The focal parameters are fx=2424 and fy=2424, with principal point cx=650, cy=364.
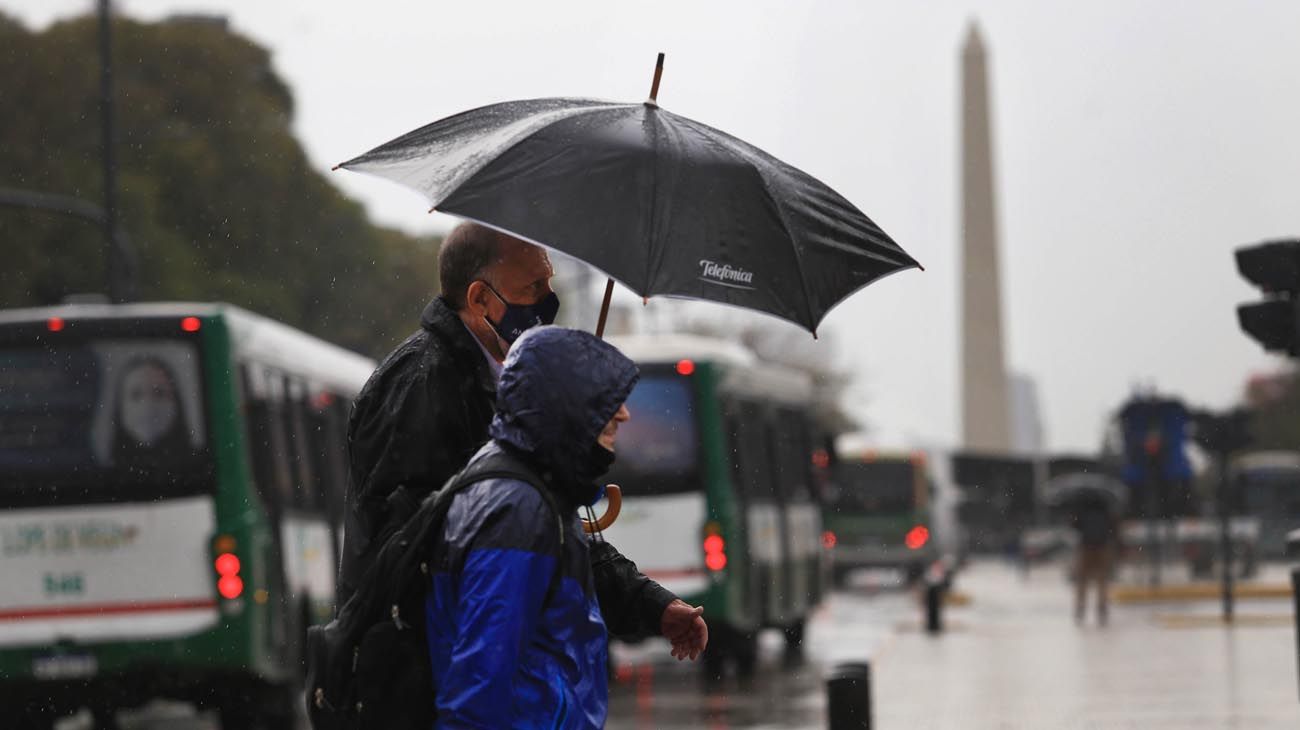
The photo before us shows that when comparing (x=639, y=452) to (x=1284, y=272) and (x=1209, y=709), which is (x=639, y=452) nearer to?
(x=1209, y=709)

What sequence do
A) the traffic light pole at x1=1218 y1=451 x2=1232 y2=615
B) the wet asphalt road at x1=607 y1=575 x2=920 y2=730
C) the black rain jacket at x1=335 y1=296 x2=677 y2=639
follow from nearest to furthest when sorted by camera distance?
1. the black rain jacket at x1=335 y1=296 x2=677 y2=639
2. the wet asphalt road at x1=607 y1=575 x2=920 y2=730
3. the traffic light pole at x1=1218 y1=451 x2=1232 y2=615

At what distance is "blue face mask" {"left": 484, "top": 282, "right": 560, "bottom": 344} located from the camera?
5.01 meters

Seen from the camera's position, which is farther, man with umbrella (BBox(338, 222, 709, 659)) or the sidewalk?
the sidewalk

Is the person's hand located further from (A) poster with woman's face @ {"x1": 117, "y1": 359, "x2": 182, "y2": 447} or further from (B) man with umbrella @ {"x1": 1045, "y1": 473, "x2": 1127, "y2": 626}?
(B) man with umbrella @ {"x1": 1045, "y1": 473, "x2": 1127, "y2": 626}

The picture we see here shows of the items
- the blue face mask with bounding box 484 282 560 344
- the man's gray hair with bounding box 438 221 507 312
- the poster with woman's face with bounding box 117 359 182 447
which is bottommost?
the blue face mask with bounding box 484 282 560 344

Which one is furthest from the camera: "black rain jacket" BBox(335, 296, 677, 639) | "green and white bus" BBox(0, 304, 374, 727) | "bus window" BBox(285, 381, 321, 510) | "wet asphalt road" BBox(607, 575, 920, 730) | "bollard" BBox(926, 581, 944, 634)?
"bollard" BBox(926, 581, 944, 634)

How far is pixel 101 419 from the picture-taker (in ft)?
45.3

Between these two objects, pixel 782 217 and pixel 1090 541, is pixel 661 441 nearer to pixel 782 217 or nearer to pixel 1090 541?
pixel 1090 541

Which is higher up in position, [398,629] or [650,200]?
[650,200]

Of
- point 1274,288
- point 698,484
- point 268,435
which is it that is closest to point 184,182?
point 698,484

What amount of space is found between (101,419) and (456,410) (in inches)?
371

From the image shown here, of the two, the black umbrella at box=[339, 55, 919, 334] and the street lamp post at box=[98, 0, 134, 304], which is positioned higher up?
the street lamp post at box=[98, 0, 134, 304]

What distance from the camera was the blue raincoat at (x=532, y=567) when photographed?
3.84m

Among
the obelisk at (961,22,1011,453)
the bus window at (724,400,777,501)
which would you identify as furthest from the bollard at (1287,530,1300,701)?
the obelisk at (961,22,1011,453)
